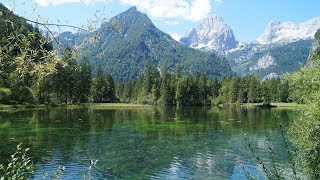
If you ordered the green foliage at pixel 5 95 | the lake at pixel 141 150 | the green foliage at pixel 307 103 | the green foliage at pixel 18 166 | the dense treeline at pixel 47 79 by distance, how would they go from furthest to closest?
the green foliage at pixel 5 95, the lake at pixel 141 150, the green foliage at pixel 307 103, the green foliage at pixel 18 166, the dense treeline at pixel 47 79

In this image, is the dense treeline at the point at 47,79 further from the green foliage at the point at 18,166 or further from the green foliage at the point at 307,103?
the green foliage at the point at 307,103

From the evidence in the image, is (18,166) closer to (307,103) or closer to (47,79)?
(307,103)

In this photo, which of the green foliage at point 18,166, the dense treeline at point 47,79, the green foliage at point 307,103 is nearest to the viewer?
the dense treeline at point 47,79

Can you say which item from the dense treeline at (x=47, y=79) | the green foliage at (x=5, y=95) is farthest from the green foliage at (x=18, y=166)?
the green foliage at (x=5, y=95)

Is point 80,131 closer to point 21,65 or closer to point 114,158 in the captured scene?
point 114,158

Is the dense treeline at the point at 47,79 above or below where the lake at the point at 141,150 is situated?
above

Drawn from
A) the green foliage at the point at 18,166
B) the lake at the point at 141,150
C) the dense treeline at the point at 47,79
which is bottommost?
the lake at the point at 141,150

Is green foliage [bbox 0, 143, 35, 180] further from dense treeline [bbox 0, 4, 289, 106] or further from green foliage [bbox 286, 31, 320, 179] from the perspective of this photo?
green foliage [bbox 286, 31, 320, 179]

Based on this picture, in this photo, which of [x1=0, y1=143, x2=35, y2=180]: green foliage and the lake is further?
the lake

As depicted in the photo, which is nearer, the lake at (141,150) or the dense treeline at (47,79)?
the dense treeline at (47,79)

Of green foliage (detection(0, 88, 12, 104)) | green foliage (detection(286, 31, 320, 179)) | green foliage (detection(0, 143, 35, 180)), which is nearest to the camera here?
green foliage (detection(0, 143, 35, 180))

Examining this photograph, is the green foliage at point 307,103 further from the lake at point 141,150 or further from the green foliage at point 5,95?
the green foliage at point 5,95

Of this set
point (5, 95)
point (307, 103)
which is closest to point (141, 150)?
point (307, 103)

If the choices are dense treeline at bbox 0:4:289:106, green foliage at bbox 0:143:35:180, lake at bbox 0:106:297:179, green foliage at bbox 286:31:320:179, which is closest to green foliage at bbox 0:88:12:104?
dense treeline at bbox 0:4:289:106
